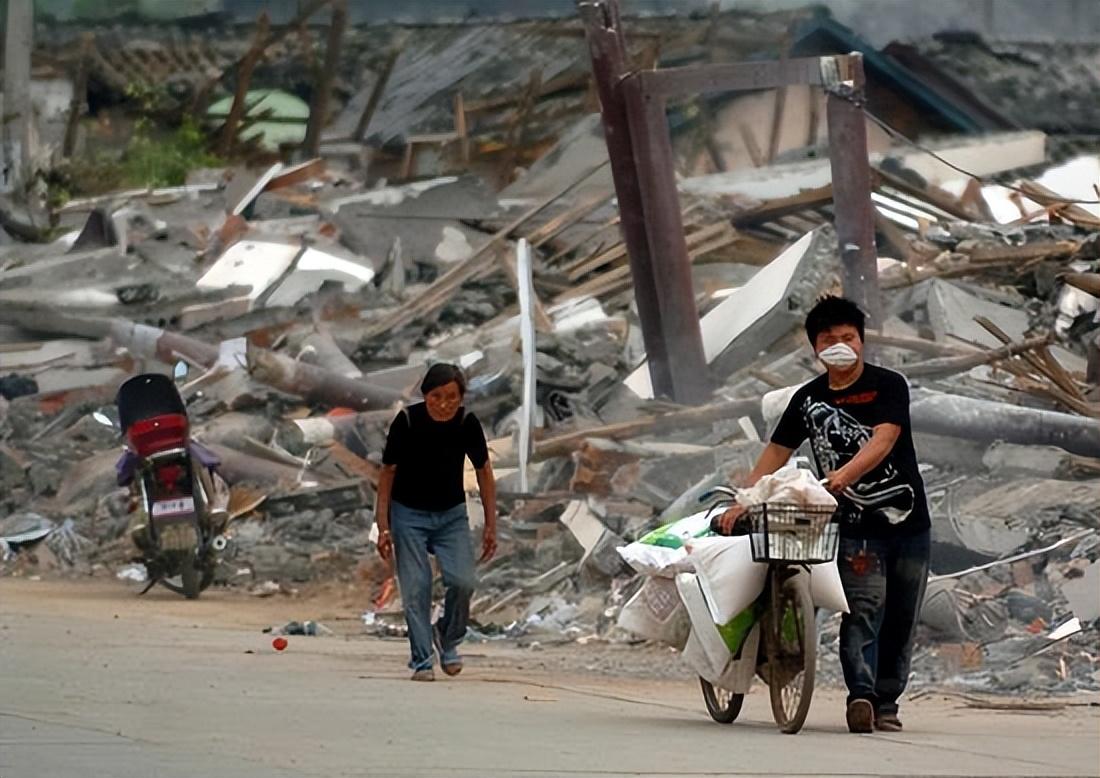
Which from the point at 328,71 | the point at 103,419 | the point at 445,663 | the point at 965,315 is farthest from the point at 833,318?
the point at 328,71

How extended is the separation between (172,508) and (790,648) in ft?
24.0

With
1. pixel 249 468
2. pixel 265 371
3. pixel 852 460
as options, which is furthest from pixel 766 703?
pixel 265 371

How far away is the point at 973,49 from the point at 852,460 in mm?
16595

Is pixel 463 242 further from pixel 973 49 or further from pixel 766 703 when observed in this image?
pixel 766 703

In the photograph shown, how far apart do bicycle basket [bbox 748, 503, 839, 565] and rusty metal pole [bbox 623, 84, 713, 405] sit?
9307mm

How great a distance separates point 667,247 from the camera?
18312 millimetres

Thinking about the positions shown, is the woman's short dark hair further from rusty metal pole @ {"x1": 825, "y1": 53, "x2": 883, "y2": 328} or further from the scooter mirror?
the scooter mirror

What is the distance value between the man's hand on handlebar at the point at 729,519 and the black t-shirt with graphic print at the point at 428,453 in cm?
213

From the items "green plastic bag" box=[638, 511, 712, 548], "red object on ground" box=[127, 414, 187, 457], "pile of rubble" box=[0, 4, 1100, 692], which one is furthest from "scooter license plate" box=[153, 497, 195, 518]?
"green plastic bag" box=[638, 511, 712, 548]

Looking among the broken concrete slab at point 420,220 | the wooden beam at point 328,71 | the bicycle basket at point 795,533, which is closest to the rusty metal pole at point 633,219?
the broken concrete slab at point 420,220

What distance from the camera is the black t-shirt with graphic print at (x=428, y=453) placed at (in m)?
11.3

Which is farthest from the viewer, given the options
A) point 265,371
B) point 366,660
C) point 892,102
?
point 892,102

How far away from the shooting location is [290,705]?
33.1ft

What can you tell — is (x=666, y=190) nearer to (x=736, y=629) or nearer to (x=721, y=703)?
(x=721, y=703)
